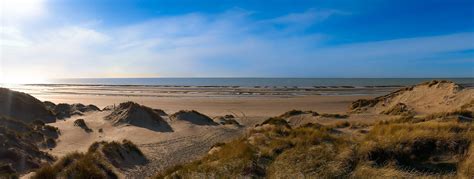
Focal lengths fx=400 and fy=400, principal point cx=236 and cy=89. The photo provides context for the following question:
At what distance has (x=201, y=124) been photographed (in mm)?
23266

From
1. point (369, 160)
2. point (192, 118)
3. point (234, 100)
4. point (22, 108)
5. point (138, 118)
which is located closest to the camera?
point (369, 160)

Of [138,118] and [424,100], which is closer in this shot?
[138,118]

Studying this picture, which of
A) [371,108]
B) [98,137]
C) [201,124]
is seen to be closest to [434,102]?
[371,108]

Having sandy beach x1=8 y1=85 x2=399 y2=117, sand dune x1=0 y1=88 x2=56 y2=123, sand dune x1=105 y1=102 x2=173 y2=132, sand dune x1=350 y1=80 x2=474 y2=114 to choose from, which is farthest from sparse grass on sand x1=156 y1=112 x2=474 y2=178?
sandy beach x1=8 y1=85 x2=399 y2=117

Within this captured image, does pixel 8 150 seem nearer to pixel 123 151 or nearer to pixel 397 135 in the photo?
pixel 123 151

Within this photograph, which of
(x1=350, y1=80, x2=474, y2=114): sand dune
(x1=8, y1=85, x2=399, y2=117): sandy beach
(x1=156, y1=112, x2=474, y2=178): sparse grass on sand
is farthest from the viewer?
(x1=8, y1=85, x2=399, y2=117): sandy beach

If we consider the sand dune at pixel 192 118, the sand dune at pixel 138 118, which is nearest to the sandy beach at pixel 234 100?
the sand dune at pixel 192 118

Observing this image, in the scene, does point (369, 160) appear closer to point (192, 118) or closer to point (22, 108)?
point (192, 118)

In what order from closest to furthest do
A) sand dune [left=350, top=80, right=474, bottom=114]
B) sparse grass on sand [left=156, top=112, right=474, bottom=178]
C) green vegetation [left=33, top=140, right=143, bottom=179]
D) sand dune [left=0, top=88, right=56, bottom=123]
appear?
sparse grass on sand [left=156, top=112, right=474, bottom=178]
green vegetation [left=33, top=140, right=143, bottom=179]
sand dune [left=0, top=88, right=56, bottom=123]
sand dune [left=350, top=80, right=474, bottom=114]

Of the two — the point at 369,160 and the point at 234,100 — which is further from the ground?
the point at 369,160

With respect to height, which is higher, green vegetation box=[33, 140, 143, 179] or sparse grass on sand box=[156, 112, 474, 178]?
sparse grass on sand box=[156, 112, 474, 178]

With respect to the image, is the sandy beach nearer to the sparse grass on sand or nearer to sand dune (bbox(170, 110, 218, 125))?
sand dune (bbox(170, 110, 218, 125))

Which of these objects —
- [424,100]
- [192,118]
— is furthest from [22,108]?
[424,100]

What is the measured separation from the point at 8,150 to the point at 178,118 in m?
12.6
